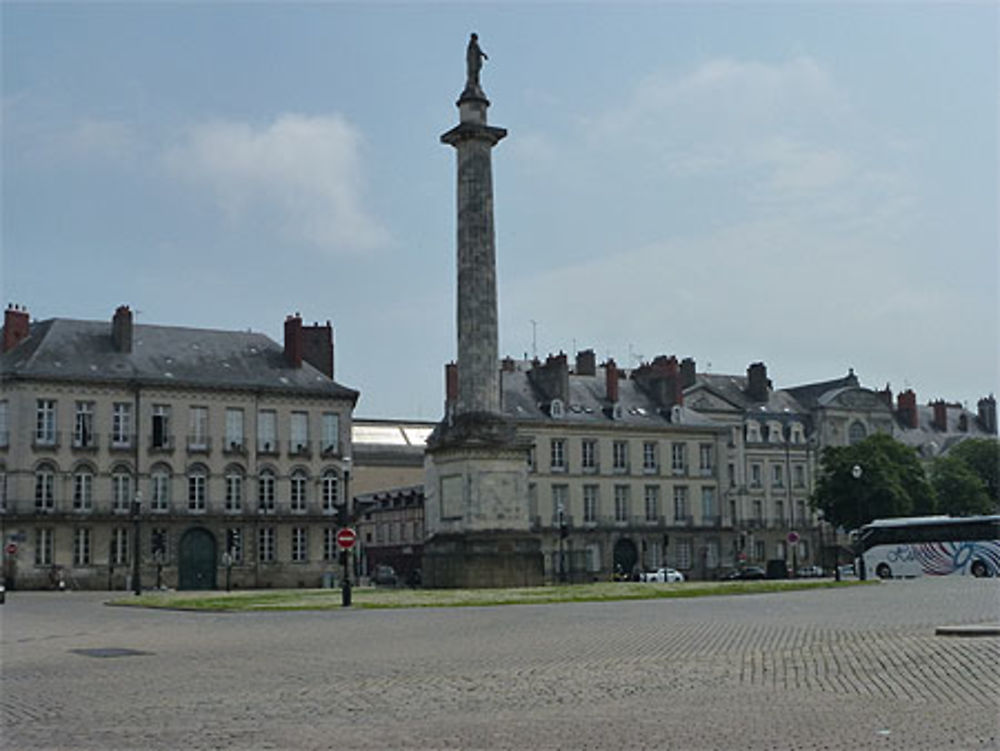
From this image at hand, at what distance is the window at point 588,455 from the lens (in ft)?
238

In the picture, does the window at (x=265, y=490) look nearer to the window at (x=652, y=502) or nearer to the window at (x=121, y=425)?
the window at (x=121, y=425)

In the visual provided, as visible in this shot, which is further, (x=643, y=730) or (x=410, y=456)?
(x=410, y=456)

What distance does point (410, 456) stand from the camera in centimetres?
9106

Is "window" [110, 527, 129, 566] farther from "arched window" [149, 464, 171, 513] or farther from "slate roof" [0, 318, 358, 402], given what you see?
"slate roof" [0, 318, 358, 402]

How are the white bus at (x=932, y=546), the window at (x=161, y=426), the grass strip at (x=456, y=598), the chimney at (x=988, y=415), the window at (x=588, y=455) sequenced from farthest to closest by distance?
the chimney at (x=988, y=415) → the window at (x=588, y=455) → the window at (x=161, y=426) → the white bus at (x=932, y=546) → the grass strip at (x=456, y=598)

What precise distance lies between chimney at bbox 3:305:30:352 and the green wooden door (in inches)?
477

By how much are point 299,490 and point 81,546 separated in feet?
35.8

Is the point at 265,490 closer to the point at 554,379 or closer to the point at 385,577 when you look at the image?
the point at 385,577

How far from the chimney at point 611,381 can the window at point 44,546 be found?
107 ft

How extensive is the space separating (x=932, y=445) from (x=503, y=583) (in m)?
60.7

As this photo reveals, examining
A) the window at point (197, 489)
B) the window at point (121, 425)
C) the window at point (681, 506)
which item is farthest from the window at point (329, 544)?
the window at point (681, 506)

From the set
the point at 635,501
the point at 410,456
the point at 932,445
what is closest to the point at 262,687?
the point at 635,501

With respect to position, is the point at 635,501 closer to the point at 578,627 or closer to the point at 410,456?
the point at 410,456

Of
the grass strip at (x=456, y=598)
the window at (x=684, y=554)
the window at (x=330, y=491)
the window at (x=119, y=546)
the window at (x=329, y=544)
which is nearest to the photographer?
the grass strip at (x=456, y=598)
